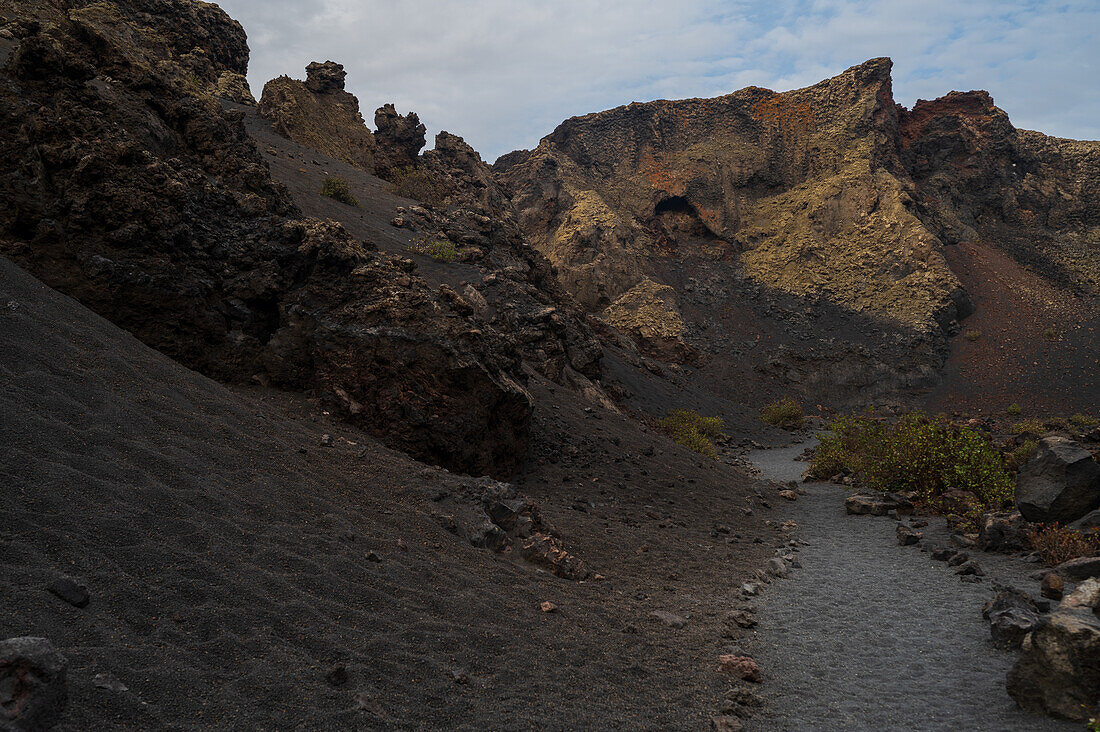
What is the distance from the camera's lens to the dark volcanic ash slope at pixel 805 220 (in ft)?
124

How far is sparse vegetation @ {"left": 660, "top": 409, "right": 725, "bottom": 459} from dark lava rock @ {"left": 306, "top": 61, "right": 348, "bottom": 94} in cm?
2987

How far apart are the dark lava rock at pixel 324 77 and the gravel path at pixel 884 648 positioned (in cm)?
3741

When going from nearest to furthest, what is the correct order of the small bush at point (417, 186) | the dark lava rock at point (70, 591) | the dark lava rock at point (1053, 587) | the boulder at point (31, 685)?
the boulder at point (31, 685) < the dark lava rock at point (70, 591) < the dark lava rock at point (1053, 587) < the small bush at point (417, 186)

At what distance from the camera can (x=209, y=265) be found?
8.55 m

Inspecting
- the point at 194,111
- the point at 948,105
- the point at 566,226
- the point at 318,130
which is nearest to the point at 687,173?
the point at 566,226

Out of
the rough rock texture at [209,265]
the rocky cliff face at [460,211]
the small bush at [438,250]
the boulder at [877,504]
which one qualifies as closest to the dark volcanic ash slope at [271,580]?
the rough rock texture at [209,265]

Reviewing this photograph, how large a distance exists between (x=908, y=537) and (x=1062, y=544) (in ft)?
6.98

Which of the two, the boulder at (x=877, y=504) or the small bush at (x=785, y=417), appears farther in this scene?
the small bush at (x=785, y=417)

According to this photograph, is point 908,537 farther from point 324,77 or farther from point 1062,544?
point 324,77

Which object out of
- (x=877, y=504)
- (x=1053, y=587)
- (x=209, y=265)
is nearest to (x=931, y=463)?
(x=877, y=504)

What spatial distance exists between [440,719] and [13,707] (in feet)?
6.96

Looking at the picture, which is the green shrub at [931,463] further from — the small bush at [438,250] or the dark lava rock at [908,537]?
the small bush at [438,250]

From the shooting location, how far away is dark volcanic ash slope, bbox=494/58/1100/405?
124 ft

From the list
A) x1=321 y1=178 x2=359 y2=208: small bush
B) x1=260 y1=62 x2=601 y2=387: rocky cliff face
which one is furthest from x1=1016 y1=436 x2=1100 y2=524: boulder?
x1=321 y1=178 x2=359 y2=208: small bush
